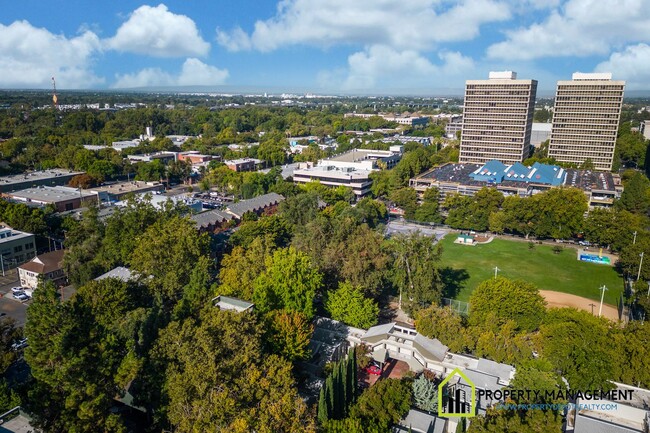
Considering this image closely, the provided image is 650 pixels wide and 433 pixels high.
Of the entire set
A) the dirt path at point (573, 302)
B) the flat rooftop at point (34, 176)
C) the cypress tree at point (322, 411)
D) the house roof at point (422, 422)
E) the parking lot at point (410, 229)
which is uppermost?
the flat rooftop at point (34, 176)

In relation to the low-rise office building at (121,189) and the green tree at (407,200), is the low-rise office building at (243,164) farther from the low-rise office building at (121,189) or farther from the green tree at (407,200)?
the green tree at (407,200)

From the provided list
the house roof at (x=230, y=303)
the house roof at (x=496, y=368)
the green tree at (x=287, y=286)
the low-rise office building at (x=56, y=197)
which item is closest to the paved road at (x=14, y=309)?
the house roof at (x=230, y=303)

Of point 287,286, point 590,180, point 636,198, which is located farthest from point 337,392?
point 590,180

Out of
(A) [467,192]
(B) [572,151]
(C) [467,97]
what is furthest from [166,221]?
(B) [572,151]

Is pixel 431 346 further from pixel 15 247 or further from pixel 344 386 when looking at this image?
pixel 15 247

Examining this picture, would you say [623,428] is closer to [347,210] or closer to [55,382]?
[55,382]

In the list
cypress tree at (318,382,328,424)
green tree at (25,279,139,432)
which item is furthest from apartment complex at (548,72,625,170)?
green tree at (25,279,139,432)

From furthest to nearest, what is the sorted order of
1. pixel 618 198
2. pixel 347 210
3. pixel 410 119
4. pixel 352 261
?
pixel 410 119, pixel 618 198, pixel 347 210, pixel 352 261
